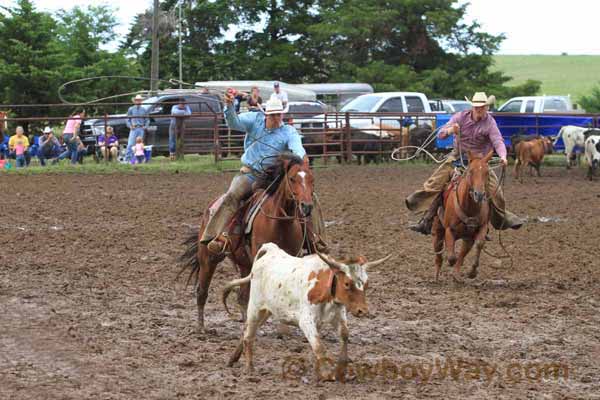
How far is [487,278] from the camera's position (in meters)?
9.95

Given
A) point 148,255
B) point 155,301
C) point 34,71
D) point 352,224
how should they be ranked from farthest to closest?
point 34,71 → point 352,224 → point 148,255 → point 155,301

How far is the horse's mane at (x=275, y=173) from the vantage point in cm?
712

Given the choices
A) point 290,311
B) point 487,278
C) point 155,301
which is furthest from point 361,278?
point 487,278

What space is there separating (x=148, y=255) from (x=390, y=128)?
48.4ft

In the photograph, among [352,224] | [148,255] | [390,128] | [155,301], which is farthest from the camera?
[390,128]

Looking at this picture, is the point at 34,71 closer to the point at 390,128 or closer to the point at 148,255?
the point at 390,128

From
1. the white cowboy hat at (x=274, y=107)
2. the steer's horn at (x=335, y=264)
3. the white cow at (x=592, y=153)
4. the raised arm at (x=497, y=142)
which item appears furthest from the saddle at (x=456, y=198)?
the white cow at (x=592, y=153)

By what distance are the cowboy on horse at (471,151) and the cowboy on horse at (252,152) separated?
2.64 m

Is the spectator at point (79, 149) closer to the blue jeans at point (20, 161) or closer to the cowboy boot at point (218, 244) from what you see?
the blue jeans at point (20, 161)

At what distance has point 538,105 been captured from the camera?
29.1m

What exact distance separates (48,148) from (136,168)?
109 inches

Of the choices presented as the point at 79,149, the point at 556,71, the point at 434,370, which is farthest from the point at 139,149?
the point at 556,71

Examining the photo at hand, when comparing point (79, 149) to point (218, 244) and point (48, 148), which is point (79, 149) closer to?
point (48, 148)

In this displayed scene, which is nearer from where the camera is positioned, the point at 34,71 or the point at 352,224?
the point at 352,224
